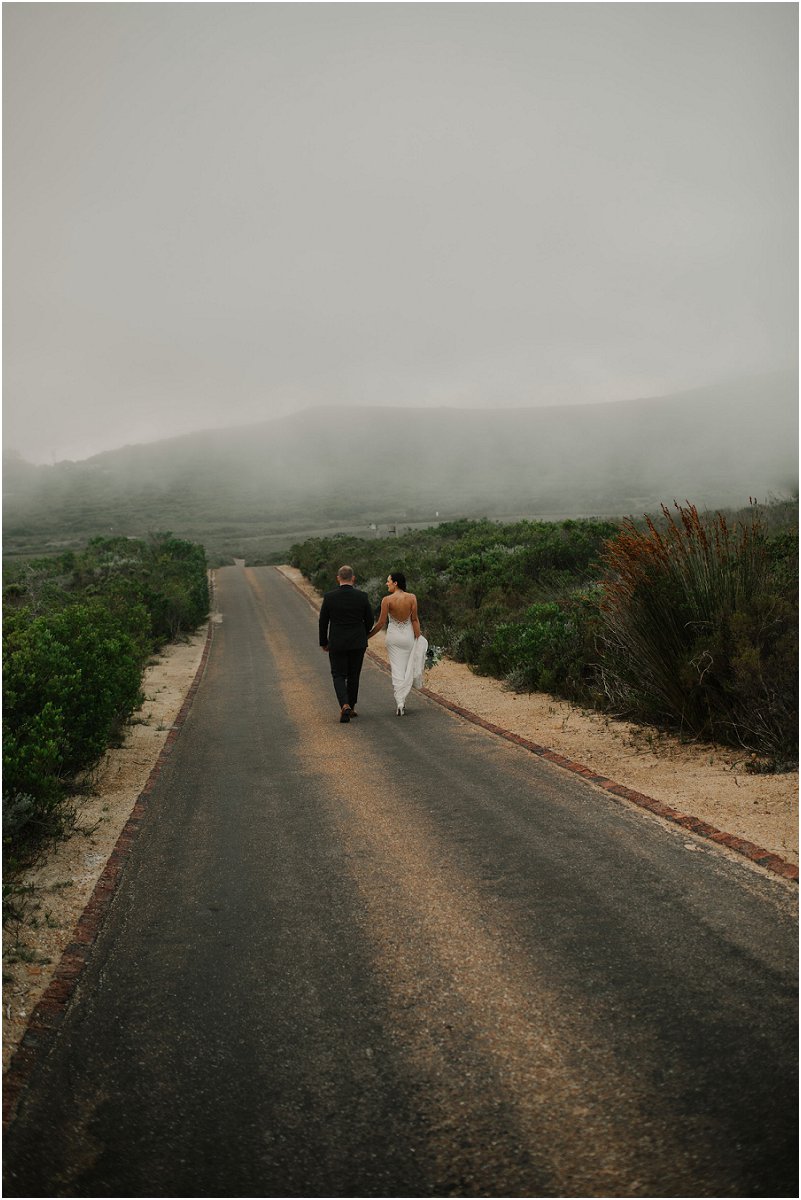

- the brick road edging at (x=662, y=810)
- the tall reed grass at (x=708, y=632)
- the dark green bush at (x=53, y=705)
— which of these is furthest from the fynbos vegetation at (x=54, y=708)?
the tall reed grass at (x=708, y=632)

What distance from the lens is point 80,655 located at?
354 inches

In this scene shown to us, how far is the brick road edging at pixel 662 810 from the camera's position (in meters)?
4.94

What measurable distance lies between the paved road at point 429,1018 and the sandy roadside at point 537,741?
367 millimetres

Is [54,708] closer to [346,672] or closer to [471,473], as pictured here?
[346,672]

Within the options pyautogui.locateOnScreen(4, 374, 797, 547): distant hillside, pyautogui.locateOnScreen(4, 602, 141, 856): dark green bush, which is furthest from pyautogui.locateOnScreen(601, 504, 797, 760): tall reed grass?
pyautogui.locateOnScreen(4, 374, 797, 547): distant hillside

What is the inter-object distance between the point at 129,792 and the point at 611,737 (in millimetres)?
5456

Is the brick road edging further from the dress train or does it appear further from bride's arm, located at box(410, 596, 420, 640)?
bride's arm, located at box(410, 596, 420, 640)

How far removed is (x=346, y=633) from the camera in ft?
35.3

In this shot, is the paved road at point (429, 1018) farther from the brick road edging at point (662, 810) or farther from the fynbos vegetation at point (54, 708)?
the fynbos vegetation at point (54, 708)

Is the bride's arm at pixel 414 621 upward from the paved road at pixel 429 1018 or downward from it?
upward

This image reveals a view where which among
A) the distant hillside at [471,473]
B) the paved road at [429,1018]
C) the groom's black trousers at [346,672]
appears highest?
the distant hillside at [471,473]

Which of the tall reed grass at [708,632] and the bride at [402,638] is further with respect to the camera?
the bride at [402,638]

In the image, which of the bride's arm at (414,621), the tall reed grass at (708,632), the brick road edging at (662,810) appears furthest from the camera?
the bride's arm at (414,621)

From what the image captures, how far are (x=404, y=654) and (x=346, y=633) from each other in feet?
3.02
